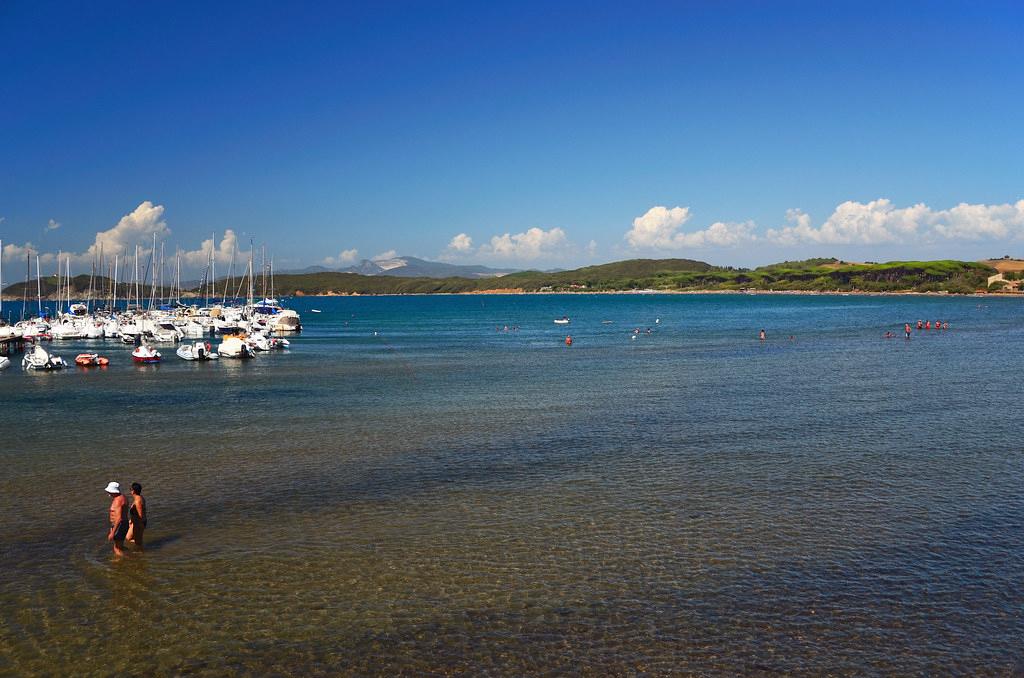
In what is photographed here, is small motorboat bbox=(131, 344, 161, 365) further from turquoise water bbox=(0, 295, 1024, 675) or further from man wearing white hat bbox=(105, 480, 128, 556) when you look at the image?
man wearing white hat bbox=(105, 480, 128, 556)

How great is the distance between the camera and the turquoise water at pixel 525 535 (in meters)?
14.9

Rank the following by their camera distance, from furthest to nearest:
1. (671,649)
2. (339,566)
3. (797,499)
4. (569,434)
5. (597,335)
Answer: (597,335) → (569,434) → (797,499) → (339,566) → (671,649)

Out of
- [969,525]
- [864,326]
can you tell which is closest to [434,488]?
[969,525]

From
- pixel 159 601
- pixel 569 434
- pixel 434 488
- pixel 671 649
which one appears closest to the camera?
pixel 671 649

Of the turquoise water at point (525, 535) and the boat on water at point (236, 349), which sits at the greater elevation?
the boat on water at point (236, 349)

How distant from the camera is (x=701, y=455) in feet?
98.5

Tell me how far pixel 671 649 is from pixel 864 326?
114906 mm

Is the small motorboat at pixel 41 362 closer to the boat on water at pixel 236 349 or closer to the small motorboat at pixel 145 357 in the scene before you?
the small motorboat at pixel 145 357

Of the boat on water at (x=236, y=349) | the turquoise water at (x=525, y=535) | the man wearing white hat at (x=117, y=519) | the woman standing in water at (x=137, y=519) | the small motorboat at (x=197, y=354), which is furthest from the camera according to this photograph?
the boat on water at (x=236, y=349)

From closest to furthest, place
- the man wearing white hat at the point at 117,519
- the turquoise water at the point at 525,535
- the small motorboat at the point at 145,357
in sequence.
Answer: the turquoise water at the point at 525,535
the man wearing white hat at the point at 117,519
the small motorboat at the point at 145,357

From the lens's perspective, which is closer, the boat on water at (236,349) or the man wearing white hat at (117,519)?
the man wearing white hat at (117,519)

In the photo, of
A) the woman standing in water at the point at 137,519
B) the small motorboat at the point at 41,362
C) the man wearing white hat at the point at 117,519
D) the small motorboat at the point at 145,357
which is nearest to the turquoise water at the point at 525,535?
the man wearing white hat at the point at 117,519

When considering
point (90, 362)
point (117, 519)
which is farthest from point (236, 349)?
point (117, 519)

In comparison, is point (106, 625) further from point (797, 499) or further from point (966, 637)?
point (797, 499)
